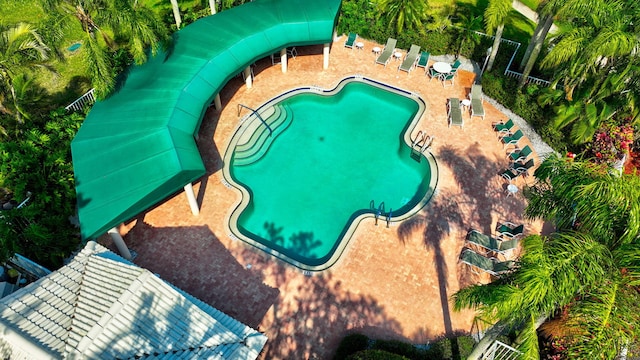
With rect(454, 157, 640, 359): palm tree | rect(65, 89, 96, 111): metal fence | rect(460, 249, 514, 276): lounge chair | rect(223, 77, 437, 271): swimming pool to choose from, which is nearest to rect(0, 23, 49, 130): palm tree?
rect(65, 89, 96, 111): metal fence

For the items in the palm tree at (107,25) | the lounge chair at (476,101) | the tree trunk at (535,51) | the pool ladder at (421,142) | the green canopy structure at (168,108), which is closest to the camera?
the green canopy structure at (168,108)

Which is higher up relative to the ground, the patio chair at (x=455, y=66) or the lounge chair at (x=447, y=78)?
the patio chair at (x=455, y=66)

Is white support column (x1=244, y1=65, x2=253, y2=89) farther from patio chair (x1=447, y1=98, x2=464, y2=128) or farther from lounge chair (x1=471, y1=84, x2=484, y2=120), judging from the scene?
lounge chair (x1=471, y1=84, x2=484, y2=120)

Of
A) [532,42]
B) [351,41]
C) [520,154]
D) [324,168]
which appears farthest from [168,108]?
[532,42]

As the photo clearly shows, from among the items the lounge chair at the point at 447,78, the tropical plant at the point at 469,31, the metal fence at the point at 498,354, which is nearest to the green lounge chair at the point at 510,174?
the lounge chair at the point at 447,78

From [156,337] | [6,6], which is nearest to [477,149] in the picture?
[156,337]

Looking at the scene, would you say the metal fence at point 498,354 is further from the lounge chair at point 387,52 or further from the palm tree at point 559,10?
the lounge chair at point 387,52
